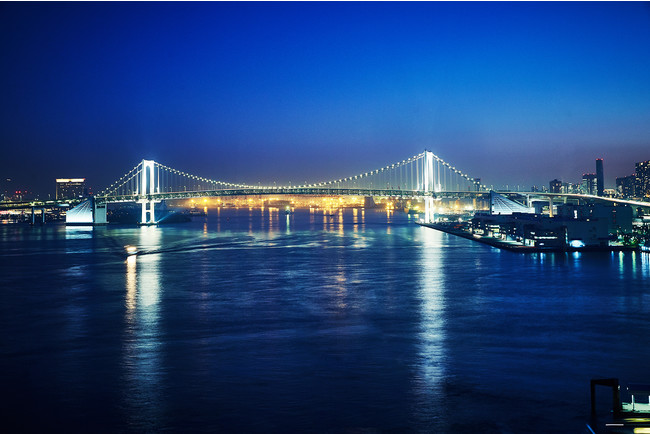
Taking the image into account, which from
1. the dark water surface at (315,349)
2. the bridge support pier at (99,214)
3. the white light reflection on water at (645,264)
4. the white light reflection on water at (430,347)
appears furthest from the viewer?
the bridge support pier at (99,214)

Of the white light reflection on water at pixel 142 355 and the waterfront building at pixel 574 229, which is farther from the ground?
the waterfront building at pixel 574 229

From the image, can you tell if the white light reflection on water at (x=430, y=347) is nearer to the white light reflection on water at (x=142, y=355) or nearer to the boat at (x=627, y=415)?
the boat at (x=627, y=415)

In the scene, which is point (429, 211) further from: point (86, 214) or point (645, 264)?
point (645, 264)

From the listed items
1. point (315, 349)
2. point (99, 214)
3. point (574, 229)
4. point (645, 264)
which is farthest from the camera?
point (99, 214)

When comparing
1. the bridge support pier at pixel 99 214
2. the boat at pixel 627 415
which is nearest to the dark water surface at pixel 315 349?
the boat at pixel 627 415

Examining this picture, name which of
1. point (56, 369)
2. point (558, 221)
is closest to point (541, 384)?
point (56, 369)

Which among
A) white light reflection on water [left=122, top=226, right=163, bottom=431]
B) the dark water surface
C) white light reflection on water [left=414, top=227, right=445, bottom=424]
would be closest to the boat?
the dark water surface

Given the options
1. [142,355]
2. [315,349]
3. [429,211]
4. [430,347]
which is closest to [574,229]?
[430,347]
